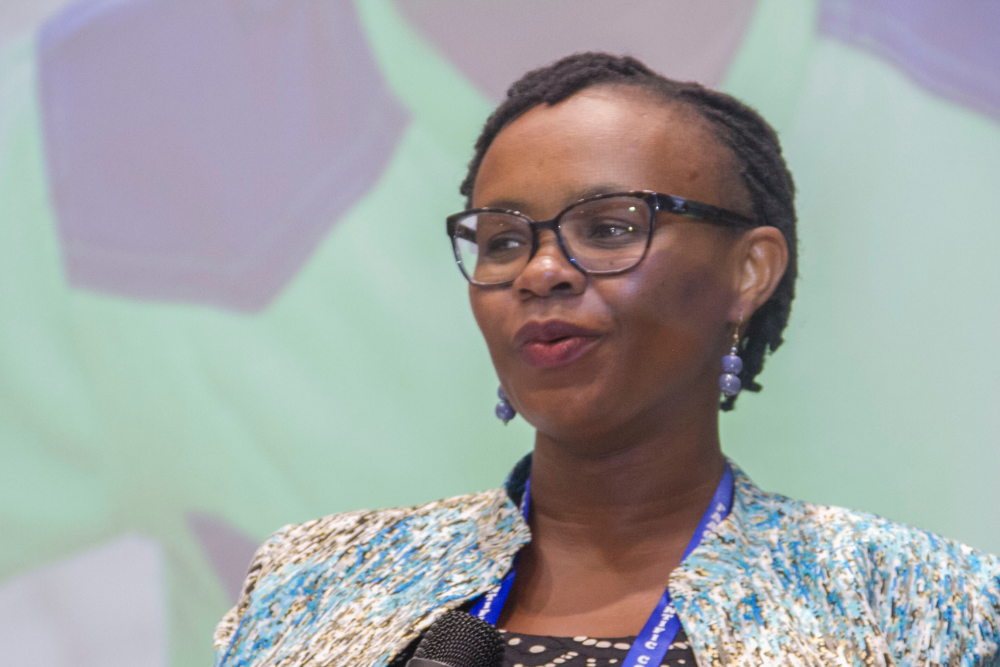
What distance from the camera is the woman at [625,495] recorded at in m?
1.37

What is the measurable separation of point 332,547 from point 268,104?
1110 millimetres

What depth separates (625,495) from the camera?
61.8 inches

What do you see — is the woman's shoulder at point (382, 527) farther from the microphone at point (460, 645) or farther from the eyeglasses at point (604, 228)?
the eyeglasses at point (604, 228)

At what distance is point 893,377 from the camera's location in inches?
80.1

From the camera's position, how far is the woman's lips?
57.6 inches

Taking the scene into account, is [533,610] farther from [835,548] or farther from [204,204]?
[204,204]

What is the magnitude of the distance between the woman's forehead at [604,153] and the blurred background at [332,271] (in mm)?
581

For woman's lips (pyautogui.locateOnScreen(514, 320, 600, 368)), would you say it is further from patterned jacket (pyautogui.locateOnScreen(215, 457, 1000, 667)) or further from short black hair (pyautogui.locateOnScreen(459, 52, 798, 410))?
short black hair (pyautogui.locateOnScreen(459, 52, 798, 410))

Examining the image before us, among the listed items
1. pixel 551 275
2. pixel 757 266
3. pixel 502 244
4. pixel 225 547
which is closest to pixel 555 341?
pixel 551 275

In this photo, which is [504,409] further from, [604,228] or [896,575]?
[896,575]

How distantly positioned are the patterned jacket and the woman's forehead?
0.48 metres

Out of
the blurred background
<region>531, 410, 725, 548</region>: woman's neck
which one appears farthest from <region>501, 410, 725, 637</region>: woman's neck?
the blurred background

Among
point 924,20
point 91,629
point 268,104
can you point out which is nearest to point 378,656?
point 91,629

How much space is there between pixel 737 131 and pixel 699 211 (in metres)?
0.24
